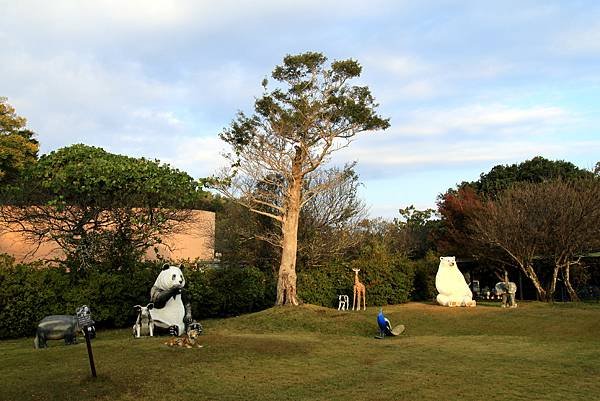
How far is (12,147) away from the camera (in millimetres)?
27875

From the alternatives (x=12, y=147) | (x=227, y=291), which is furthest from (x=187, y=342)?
(x=12, y=147)

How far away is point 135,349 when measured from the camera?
33.3ft

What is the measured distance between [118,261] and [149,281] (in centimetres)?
164

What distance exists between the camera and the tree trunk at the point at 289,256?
18.4m

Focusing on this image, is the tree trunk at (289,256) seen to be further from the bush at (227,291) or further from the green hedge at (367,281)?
the green hedge at (367,281)

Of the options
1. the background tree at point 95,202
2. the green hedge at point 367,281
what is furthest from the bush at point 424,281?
the background tree at point 95,202

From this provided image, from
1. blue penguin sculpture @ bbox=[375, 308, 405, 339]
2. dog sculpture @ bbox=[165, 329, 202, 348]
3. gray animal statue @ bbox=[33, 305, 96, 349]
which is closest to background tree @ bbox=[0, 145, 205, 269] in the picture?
gray animal statue @ bbox=[33, 305, 96, 349]

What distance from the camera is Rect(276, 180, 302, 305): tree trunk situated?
60.2 ft

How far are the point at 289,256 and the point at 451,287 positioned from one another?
21.0ft

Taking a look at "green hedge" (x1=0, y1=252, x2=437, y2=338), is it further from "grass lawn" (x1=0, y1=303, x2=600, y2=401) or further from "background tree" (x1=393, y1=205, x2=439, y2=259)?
"background tree" (x1=393, y1=205, x2=439, y2=259)

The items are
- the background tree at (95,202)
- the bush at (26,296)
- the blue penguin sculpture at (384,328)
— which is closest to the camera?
the blue penguin sculpture at (384,328)

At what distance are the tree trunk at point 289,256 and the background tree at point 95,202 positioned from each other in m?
3.62

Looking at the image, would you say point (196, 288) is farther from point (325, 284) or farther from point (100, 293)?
point (325, 284)

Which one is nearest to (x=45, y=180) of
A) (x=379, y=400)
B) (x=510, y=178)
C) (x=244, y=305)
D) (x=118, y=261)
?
(x=118, y=261)
